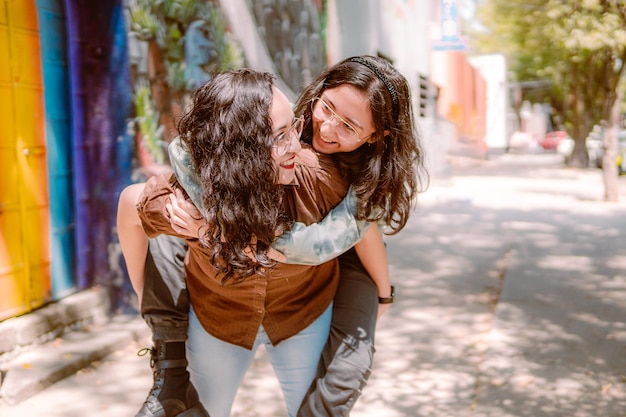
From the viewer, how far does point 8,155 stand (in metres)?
4.34

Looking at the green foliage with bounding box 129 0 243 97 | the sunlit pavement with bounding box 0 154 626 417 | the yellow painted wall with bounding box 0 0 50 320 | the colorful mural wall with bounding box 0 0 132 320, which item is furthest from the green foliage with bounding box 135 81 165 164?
the sunlit pavement with bounding box 0 154 626 417

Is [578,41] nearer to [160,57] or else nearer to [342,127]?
[160,57]

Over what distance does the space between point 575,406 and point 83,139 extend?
12.2ft

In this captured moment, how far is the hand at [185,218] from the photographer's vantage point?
1865 mm

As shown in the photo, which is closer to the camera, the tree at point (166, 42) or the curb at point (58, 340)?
the curb at point (58, 340)

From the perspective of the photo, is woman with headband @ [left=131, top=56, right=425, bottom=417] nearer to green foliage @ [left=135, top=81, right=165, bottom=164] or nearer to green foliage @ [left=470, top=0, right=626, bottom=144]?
green foliage @ [left=135, top=81, right=165, bottom=164]

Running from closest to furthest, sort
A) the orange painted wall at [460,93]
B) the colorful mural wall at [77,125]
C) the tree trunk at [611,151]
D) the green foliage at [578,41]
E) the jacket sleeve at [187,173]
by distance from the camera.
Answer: the jacket sleeve at [187,173] < the colorful mural wall at [77,125] < the green foliage at [578,41] < the tree trunk at [611,151] < the orange painted wall at [460,93]

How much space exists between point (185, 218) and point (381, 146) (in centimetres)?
64

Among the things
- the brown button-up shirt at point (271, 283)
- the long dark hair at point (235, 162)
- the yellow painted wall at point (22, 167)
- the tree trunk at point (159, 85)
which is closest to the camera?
the long dark hair at point (235, 162)

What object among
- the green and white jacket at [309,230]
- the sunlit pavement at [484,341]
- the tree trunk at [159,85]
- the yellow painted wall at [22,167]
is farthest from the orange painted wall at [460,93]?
the green and white jacket at [309,230]

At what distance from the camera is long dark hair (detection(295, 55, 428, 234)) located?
202 centimetres

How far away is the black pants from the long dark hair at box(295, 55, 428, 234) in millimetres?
280

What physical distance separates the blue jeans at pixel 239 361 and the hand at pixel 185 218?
17.8 inches

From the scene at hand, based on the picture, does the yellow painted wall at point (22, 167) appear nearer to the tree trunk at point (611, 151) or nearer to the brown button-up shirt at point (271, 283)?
the brown button-up shirt at point (271, 283)
